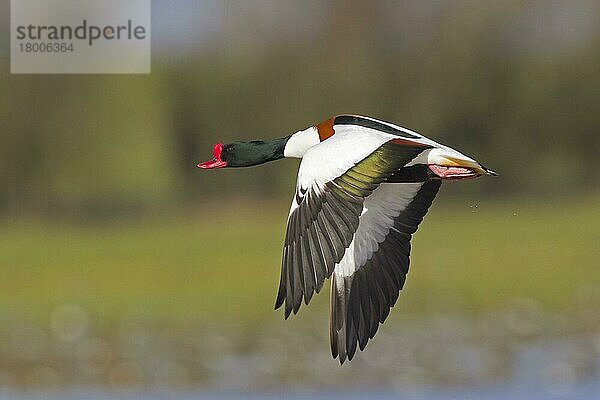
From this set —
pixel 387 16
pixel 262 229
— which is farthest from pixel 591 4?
pixel 262 229

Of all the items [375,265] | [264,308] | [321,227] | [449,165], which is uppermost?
[449,165]

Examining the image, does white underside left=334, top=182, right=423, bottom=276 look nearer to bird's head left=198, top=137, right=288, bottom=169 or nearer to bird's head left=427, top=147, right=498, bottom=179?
bird's head left=198, top=137, right=288, bottom=169

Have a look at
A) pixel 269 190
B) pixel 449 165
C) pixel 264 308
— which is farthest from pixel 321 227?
pixel 269 190

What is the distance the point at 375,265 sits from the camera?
371 centimetres

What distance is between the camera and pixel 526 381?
610cm

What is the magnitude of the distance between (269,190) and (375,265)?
207 inches

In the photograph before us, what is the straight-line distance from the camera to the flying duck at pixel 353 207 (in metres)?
2.94

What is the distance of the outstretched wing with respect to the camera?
3.52 meters

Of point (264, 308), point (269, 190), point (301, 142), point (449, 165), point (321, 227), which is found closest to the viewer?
point (321, 227)

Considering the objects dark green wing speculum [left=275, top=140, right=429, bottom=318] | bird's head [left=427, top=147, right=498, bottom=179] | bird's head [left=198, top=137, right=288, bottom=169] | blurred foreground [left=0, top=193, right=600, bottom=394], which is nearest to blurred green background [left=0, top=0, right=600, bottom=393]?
blurred foreground [left=0, top=193, right=600, bottom=394]

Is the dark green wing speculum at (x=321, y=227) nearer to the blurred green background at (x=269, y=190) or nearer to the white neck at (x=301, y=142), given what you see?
the white neck at (x=301, y=142)

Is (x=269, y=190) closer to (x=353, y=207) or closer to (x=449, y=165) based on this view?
(x=449, y=165)

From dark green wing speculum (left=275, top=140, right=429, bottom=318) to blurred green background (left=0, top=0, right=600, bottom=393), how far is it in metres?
3.65

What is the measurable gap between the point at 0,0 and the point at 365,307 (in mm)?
6605
